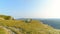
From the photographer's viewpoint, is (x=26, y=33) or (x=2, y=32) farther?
(x=26, y=33)

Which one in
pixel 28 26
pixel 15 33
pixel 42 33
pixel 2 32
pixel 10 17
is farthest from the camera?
pixel 10 17

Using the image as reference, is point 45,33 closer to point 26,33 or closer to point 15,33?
point 26,33

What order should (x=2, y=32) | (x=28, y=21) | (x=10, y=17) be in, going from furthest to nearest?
(x=10, y=17)
(x=28, y=21)
(x=2, y=32)

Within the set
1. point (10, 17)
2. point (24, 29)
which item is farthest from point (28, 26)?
point (10, 17)

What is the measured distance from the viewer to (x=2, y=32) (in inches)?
620

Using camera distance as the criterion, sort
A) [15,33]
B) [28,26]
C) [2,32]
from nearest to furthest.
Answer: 1. [2,32]
2. [15,33]
3. [28,26]

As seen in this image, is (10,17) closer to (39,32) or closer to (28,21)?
(28,21)

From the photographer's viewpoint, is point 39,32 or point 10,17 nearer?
point 39,32

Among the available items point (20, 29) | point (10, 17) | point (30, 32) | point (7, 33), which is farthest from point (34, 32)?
point (10, 17)

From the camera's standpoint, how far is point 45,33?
782 inches

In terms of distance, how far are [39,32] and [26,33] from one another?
1.50 m

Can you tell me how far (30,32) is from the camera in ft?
64.1

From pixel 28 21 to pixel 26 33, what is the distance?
A: 525 centimetres

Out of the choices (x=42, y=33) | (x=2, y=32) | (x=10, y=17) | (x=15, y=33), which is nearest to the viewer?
(x=2, y=32)
